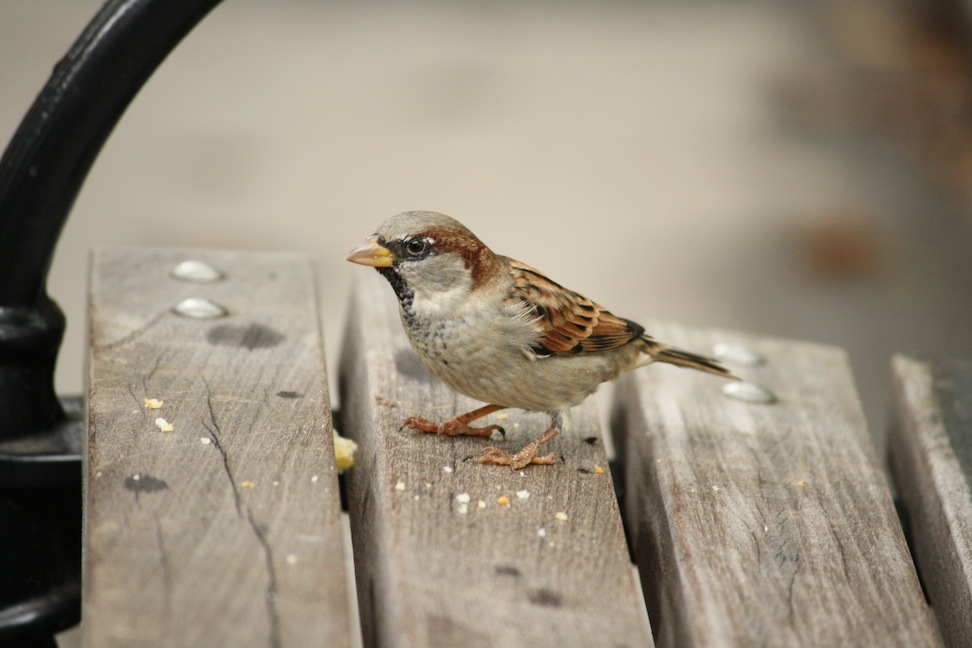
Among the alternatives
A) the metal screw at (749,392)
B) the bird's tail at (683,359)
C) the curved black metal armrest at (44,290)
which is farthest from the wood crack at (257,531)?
the metal screw at (749,392)

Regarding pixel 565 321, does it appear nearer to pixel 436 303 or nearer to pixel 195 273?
pixel 436 303

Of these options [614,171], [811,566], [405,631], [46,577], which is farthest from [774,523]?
[614,171]

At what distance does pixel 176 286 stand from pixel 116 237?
2624 mm

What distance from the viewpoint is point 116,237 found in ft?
16.6

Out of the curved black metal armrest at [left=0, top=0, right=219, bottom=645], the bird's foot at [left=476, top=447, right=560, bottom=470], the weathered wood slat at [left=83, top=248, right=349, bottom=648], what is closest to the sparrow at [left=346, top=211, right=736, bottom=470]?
the bird's foot at [left=476, top=447, right=560, bottom=470]

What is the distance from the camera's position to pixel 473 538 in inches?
73.1

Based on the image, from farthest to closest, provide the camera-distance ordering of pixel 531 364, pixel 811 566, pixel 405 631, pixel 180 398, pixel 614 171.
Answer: pixel 614 171 → pixel 531 364 → pixel 180 398 → pixel 811 566 → pixel 405 631

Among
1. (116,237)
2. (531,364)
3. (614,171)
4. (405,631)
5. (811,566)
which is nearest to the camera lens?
(405,631)

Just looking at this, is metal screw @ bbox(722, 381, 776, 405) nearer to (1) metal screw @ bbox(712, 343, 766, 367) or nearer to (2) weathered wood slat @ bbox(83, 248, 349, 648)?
(1) metal screw @ bbox(712, 343, 766, 367)

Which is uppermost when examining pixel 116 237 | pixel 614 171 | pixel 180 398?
pixel 614 171

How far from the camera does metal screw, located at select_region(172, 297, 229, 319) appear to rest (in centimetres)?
248

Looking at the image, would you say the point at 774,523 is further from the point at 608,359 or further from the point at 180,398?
the point at 180,398

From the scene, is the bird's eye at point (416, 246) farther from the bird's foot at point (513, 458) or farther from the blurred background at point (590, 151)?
the blurred background at point (590, 151)

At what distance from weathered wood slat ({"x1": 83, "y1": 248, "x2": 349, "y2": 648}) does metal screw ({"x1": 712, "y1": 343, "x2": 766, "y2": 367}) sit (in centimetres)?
94
